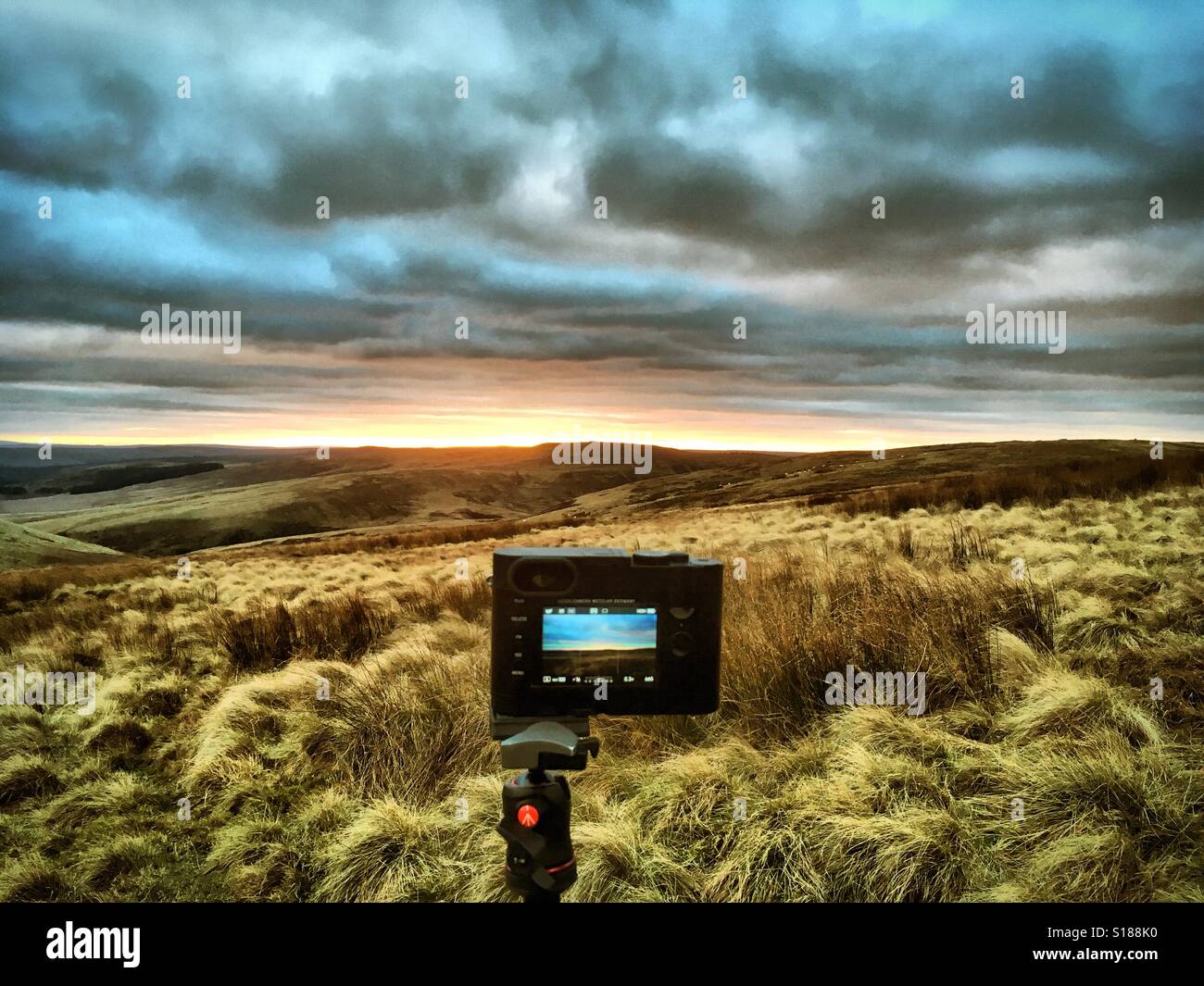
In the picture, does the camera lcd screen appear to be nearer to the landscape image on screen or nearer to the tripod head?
the landscape image on screen

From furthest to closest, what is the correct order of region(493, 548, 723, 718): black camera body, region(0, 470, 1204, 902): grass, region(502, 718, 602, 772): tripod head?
1. region(0, 470, 1204, 902): grass
2. region(493, 548, 723, 718): black camera body
3. region(502, 718, 602, 772): tripod head

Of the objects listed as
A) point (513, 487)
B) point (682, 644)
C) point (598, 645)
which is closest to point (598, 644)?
point (598, 645)

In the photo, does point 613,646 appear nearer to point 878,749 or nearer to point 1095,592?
point 878,749

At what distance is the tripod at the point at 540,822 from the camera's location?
2.03m

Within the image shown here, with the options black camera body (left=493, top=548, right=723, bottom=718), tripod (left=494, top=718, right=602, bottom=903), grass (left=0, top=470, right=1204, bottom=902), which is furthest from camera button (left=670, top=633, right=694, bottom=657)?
grass (left=0, top=470, right=1204, bottom=902)

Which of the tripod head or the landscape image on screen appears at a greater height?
the landscape image on screen

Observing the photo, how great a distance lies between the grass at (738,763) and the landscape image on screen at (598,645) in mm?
1400

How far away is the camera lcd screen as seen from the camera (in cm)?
204

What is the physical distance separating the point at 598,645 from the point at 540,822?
0.59 metres

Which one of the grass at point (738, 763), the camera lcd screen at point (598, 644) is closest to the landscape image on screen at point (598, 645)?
the camera lcd screen at point (598, 644)

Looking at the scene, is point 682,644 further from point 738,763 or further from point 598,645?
point 738,763

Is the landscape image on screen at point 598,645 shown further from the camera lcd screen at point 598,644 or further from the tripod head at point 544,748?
the tripod head at point 544,748
